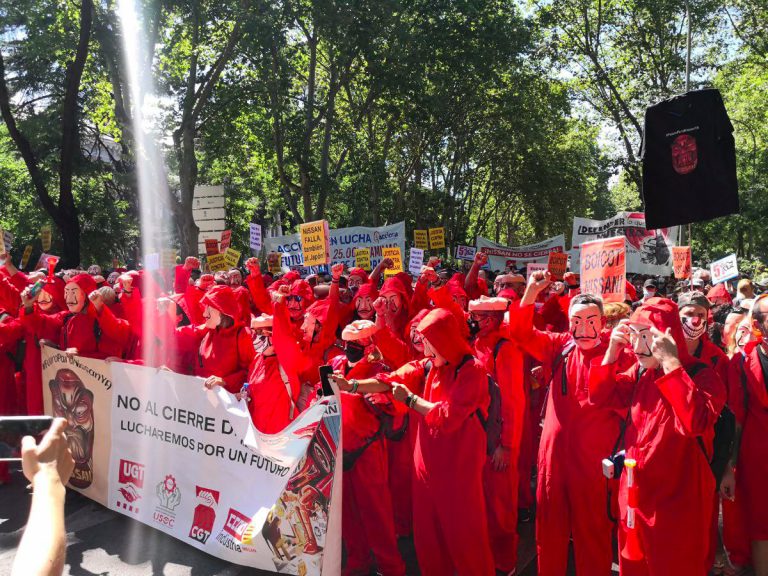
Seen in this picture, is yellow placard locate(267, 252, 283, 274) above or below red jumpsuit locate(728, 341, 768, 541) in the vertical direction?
above

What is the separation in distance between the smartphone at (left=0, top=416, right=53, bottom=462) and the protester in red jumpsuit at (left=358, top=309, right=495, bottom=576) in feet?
7.31

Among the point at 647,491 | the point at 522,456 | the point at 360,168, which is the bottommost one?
the point at 522,456

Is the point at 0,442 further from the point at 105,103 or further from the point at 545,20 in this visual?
the point at 545,20

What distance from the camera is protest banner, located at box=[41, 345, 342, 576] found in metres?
4.11

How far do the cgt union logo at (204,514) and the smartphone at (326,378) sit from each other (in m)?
1.47

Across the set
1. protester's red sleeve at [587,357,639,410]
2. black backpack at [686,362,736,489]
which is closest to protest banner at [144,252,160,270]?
protester's red sleeve at [587,357,639,410]

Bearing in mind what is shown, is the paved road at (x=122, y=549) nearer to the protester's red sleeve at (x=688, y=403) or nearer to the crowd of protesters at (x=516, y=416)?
the crowd of protesters at (x=516, y=416)

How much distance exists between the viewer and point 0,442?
1.74 metres

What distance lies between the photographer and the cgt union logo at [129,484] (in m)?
5.56

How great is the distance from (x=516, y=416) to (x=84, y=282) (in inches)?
155

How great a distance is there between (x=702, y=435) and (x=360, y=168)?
64.6 ft

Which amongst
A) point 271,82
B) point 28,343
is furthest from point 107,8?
point 28,343

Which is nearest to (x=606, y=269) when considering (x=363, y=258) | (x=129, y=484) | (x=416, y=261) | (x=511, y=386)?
(x=511, y=386)

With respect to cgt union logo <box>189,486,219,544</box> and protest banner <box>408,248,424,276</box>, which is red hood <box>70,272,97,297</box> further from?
protest banner <box>408,248,424,276</box>
